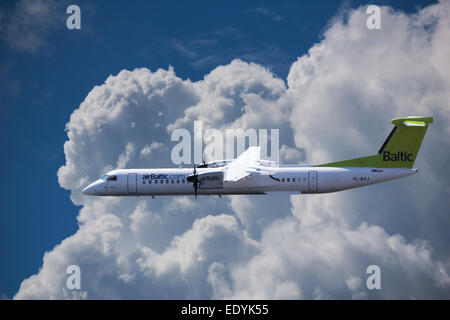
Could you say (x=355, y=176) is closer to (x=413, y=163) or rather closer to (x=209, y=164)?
(x=413, y=163)

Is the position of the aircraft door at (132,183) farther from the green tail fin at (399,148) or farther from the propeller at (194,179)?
the green tail fin at (399,148)

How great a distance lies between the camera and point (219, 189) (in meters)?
57.3

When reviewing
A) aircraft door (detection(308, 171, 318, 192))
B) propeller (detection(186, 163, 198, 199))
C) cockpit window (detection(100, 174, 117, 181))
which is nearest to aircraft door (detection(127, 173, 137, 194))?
cockpit window (detection(100, 174, 117, 181))

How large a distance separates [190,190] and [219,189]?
126 inches

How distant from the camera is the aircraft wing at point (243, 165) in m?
54.3

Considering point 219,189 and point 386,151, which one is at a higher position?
point 386,151

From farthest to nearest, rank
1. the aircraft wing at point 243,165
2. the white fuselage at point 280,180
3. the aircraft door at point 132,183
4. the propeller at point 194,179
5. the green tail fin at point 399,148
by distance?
1. the aircraft door at point 132,183
2. the white fuselage at point 280,180
3. the green tail fin at point 399,148
4. the propeller at point 194,179
5. the aircraft wing at point 243,165

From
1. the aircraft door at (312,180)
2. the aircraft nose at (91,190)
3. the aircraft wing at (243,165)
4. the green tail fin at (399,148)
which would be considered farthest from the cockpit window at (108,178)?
the green tail fin at (399,148)

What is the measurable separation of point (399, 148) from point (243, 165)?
16963mm

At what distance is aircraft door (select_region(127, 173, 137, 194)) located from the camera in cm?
5865

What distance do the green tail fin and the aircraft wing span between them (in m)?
8.00

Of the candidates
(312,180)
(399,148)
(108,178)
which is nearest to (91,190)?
(108,178)

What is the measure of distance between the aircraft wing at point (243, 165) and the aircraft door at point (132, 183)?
34.2 feet

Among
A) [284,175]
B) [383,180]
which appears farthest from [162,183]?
[383,180]
